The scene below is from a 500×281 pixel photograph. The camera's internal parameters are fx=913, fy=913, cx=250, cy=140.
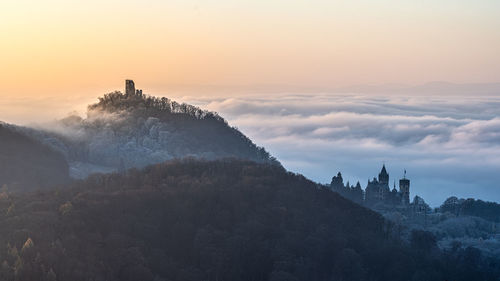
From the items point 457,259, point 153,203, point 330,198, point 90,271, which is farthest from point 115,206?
point 457,259

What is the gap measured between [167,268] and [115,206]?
71.4ft

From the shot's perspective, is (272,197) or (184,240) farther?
(272,197)

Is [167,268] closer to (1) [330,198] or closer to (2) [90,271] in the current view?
(2) [90,271]

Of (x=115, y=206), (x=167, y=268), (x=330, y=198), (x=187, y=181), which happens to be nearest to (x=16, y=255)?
(x=167, y=268)

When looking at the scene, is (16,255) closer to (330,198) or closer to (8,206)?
(8,206)

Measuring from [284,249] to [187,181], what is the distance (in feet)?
111

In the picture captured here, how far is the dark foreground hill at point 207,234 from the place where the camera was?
127819 mm

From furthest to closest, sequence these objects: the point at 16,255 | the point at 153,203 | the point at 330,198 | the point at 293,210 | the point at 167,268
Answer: the point at 330,198, the point at 293,210, the point at 153,203, the point at 167,268, the point at 16,255

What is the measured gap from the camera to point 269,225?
529 feet

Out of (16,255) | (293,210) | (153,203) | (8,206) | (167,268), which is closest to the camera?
(16,255)

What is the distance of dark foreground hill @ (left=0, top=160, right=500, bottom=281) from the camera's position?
128 m

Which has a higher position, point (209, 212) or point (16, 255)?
point (209, 212)

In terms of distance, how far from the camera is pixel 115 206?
152375mm

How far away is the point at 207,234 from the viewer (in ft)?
489
